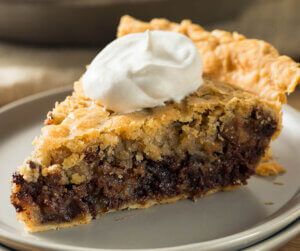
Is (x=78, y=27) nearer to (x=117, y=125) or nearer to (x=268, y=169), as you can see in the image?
(x=117, y=125)

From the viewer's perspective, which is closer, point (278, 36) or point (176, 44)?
point (176, 44)

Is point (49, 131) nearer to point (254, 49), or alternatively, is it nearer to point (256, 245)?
point (256, 245)

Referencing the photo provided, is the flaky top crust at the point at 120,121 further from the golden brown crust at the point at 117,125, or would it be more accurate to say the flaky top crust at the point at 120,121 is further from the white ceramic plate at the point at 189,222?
the white ceramic plate at the point at 189,222

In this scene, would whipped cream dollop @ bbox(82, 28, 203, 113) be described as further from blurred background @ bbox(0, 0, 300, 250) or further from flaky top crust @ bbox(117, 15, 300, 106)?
blurred background @ bbox(0, 0, 300, 250)

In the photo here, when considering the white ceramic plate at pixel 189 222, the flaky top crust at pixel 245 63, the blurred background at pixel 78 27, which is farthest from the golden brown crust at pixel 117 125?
the blurred background at pixel 78 27

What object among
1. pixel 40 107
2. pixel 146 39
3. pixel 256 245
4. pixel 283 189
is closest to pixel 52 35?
pixel 40 107
